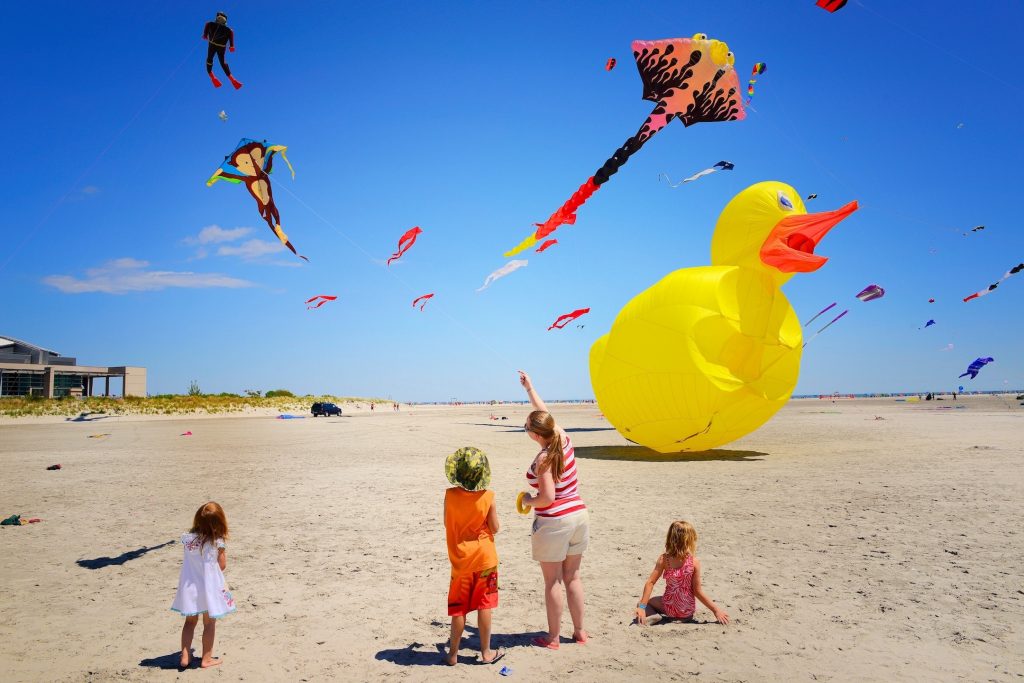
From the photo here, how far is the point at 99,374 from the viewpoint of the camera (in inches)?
2233

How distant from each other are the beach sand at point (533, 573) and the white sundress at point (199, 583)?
386mm

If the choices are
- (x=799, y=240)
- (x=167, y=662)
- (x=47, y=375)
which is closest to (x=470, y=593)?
(x=167, y=662)

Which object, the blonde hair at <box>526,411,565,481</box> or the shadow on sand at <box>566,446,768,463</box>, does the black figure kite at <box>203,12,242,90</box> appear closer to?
the blonde hair at <box>526,411,565,481</box>

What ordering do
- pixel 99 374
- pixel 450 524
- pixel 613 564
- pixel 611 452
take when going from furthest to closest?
pixel 99 374, pixel 611 452, pixel 613 564, pixel 450 524

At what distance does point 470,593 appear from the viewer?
14.0 ft

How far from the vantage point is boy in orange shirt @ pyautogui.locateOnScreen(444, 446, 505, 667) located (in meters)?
4.21

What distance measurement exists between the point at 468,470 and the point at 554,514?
2.26 feet

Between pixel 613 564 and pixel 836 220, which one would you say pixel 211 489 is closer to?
pixel 613 564

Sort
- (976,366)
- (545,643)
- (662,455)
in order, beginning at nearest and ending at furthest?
(545,643)
(662,455)
(976,366)

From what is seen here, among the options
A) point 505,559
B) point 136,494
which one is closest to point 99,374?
point 136,494

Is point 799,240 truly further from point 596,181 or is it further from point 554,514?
point 554,514

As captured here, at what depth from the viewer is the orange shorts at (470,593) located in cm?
422

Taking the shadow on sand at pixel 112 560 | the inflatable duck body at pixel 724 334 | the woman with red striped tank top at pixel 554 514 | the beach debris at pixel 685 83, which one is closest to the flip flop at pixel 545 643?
the woman with red striped tank top at pixel 554 514

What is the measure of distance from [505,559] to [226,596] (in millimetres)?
2943
